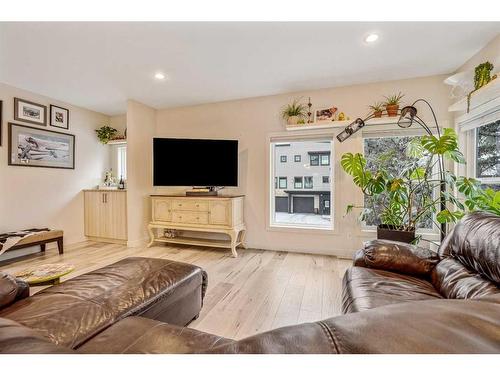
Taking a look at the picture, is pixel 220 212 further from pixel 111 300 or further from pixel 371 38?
pixel 371 38

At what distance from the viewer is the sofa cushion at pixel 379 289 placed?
3.79 ft

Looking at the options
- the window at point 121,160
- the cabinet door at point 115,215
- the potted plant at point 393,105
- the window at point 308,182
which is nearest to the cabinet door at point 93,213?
the cabinet door at point 115,215

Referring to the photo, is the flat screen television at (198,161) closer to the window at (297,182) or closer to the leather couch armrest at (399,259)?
the window at (297,182)

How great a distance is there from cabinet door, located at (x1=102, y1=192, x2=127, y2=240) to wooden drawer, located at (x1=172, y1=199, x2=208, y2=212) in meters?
0.91

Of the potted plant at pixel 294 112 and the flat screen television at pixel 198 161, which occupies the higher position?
the potted plant at pixel 294 112

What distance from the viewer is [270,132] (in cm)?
347

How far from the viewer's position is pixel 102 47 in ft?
7.21

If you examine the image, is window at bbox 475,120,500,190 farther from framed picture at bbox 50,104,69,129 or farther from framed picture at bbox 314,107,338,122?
framed picture at bbox 50,104,69,129

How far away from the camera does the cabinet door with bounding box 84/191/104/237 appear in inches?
153

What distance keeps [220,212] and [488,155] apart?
3.10m

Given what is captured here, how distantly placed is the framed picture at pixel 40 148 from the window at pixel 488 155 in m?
5.58

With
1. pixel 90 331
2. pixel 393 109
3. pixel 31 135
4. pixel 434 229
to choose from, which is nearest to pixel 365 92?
pixel 393 109

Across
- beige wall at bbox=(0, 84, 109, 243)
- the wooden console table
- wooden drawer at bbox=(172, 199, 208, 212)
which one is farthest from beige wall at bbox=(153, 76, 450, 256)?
beige wall at bbox=(0, 84, 109, 243)
